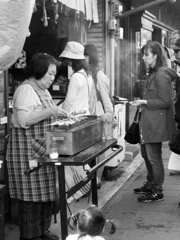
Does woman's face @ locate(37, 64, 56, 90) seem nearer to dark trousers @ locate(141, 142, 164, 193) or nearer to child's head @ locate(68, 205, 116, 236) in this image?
child's head @ locate(68, 205, 116, 236)

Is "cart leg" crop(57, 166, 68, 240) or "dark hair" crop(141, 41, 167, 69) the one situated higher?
"dark hair" crop(141, 41, 167, 69)

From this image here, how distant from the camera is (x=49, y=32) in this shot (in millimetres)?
8227

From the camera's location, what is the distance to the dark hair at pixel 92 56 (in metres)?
6.97

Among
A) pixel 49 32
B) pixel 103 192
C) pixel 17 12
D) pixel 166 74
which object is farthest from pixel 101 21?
pixel 17 12

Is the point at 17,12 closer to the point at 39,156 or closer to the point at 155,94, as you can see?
the point at 39,156

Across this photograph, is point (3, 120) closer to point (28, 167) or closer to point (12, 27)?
point (28, 167)

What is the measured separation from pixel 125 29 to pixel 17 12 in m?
7.87

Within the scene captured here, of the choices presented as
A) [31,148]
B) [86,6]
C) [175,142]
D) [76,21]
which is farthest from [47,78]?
[76,21]

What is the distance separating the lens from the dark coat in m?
6.55

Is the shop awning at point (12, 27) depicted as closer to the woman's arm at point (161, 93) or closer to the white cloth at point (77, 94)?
the white cloth at point (77, 94)

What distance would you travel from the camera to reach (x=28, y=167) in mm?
4961

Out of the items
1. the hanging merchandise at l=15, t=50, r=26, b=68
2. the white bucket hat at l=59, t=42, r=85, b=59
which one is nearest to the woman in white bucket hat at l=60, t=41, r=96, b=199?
the white bucket hat at l=59, t=42, r=85, b=59

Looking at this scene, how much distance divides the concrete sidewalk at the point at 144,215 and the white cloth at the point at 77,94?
60.1 inches

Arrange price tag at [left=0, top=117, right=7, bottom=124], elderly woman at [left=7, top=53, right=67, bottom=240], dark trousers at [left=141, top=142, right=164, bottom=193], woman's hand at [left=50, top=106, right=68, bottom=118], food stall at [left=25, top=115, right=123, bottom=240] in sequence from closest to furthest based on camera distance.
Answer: food stall at [left=25, top=115, right=123, bottom=240]
woman's hand at [left=50, top=106, right=68, bottom=118]
elderly woman at [left=7, top=53, right=67, bottom=240]
price tag at [left=0, top=117, right=7, bottom=124]
dark trousers at [left=141, top=142, right=164, bottom=193]
